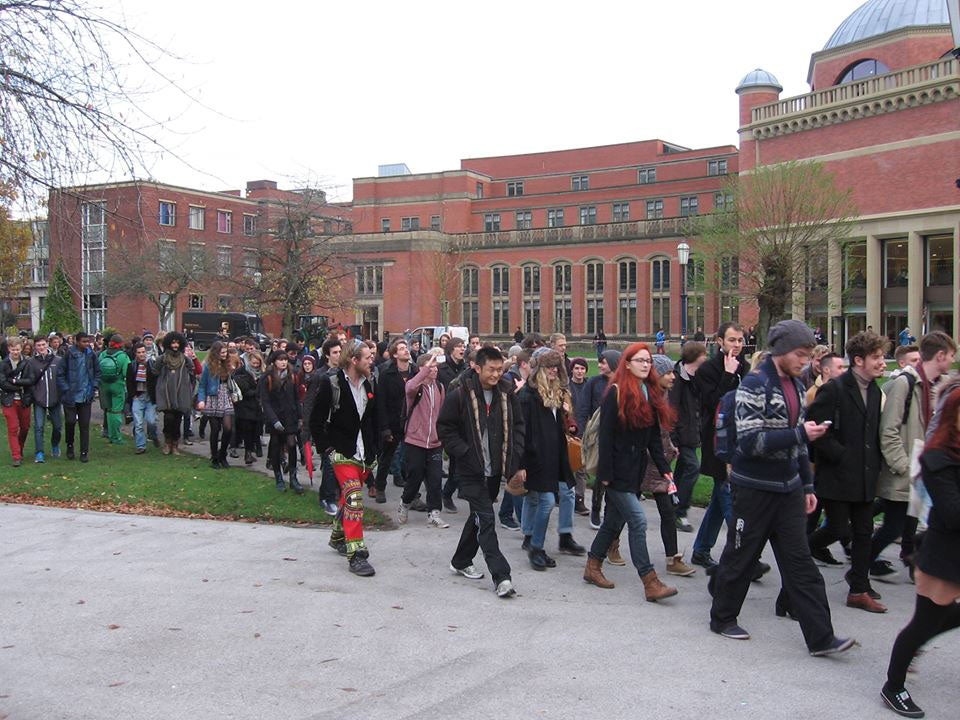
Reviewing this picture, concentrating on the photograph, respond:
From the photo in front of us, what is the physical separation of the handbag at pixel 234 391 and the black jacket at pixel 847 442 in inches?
349

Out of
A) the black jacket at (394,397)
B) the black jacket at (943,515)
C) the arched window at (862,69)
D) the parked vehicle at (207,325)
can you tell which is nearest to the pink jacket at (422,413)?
the black jacket at (394,397)

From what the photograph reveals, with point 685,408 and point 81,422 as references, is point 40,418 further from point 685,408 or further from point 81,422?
point 685,408

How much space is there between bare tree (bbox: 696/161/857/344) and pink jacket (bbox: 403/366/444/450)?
28563mm

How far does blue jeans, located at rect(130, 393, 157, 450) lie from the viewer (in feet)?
46.6

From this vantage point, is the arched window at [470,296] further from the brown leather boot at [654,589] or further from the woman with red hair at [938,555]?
the woman with red hair at [938,555]

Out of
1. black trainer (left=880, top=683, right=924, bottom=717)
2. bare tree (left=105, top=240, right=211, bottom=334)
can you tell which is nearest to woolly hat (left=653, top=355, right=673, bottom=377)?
black trainer (left=880, top=683, right=924, bottom=717)

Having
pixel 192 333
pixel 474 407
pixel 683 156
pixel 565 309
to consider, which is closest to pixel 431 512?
pixel 474 407

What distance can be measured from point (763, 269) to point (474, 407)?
32251mm

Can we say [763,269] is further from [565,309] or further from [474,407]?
[565,309]

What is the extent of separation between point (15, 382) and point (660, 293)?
197 feet

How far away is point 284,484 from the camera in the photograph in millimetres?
11266

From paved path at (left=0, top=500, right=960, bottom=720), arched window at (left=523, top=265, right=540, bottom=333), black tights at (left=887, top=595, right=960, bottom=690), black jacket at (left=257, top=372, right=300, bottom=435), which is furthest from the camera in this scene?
arched window at (left=523, top=265, right=540, bottom=333)

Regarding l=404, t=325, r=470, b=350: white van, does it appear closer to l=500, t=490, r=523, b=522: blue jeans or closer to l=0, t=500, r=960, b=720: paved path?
l=500, t=490, r=523, b=522: blue jeans

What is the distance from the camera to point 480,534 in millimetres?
6934
